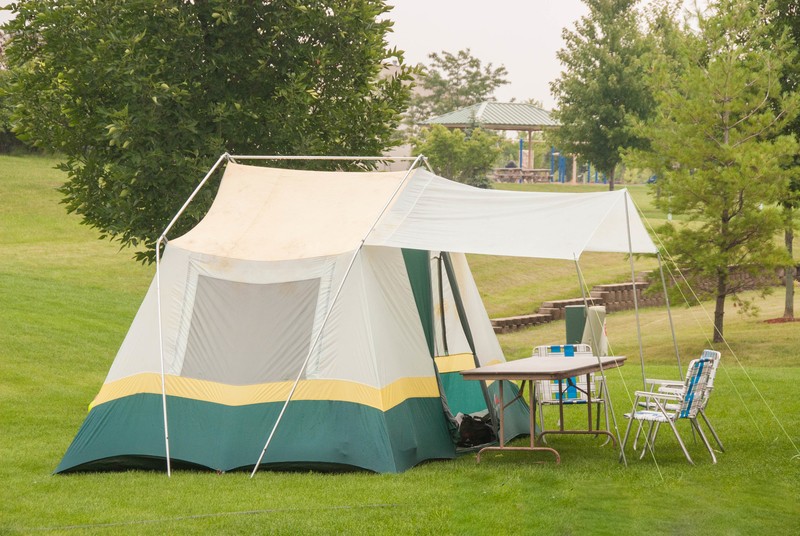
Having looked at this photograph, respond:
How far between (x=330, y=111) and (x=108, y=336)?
21.1 ft

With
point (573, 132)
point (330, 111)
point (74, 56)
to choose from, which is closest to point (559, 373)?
point (330, 111)

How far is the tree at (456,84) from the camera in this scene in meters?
53.8

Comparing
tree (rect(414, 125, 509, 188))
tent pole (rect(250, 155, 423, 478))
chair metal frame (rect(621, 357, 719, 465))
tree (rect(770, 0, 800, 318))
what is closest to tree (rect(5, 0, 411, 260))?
tent pole (rect(250, 155, 423, 478))

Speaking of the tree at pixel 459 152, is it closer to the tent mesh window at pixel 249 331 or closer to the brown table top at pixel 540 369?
the brown table top at pixel 540 369

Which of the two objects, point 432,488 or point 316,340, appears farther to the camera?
point 316,340

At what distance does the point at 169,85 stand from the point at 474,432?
4.52m

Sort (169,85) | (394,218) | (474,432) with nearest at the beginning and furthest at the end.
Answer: (394,218)
(474,432)
(169,85)

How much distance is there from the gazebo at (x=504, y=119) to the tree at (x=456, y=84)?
325 inches

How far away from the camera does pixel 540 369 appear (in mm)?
7664

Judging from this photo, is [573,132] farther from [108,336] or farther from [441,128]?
[108,336]

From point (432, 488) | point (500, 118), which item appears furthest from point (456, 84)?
point (432, 488)

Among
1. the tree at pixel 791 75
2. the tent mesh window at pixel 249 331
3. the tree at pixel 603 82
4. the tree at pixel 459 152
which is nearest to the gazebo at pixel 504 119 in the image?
the tree at pixel 459 152

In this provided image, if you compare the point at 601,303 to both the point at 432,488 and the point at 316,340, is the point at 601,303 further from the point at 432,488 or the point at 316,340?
the point at 432,488

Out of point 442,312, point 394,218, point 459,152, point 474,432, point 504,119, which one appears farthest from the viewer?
point 504,119
